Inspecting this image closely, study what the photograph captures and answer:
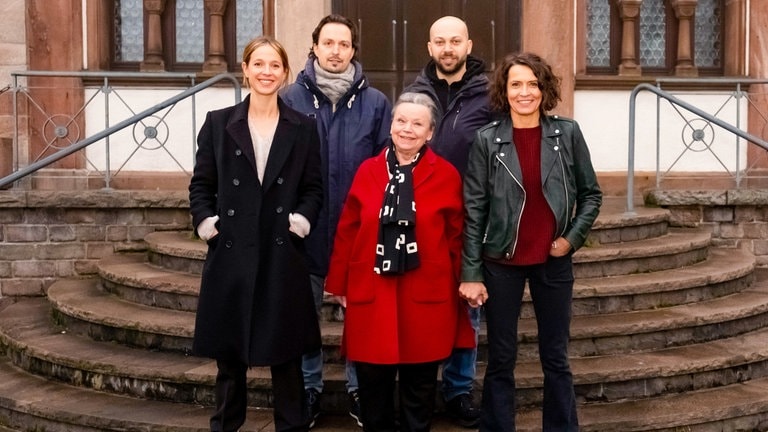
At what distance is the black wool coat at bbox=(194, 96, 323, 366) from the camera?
4.25 metres

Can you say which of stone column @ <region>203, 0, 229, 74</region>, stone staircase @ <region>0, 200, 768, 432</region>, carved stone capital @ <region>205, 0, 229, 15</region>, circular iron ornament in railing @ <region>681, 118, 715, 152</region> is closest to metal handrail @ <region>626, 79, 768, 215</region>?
stone staircase @ <region>0, 200, 768, 432</region>

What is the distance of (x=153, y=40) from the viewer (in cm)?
902

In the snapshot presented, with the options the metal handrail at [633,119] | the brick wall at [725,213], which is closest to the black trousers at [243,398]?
the metal handrail at [633,119]

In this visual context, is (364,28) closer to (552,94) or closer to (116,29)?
(116,29)

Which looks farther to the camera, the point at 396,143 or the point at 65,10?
the point at 65,10

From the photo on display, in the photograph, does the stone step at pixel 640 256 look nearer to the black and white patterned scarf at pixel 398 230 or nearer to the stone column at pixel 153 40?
the black and white patterned scarf at pixel 398 230

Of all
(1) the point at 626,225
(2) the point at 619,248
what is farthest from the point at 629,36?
(2) the point at 619,248

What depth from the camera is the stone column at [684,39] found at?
927cm

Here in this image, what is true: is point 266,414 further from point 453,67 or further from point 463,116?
point 453,67

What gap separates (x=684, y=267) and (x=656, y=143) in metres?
2.10

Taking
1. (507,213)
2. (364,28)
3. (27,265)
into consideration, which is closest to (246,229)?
(507,213)

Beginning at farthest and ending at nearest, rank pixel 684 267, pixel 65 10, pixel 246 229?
1. pixel 65 10
2. pixel 684 267
3. pixel 246 229

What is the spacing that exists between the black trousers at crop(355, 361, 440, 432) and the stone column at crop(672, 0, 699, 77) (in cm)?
586

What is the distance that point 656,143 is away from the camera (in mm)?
8789
